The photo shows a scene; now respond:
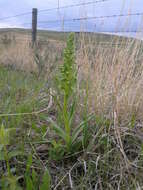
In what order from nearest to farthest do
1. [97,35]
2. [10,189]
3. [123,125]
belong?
[10,189] < [123,125] < [97,35]

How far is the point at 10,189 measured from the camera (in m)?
0.85

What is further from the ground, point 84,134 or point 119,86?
point 119,86

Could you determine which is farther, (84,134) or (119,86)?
(119,86)

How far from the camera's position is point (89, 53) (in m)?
1.85

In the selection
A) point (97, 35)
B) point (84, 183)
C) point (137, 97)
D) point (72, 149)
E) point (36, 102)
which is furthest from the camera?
point (97, 35)

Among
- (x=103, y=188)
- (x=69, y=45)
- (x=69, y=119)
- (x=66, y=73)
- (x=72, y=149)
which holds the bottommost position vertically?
(x=103, y=188)

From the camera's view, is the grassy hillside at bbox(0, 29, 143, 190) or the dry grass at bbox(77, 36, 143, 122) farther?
the dry grass at bbox(77, 36, 143, 122)

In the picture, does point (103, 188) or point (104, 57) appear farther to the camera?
point (104, 57)

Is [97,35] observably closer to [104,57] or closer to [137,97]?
[104,57]

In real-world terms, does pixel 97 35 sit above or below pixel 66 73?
above

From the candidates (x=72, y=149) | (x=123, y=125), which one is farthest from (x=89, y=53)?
→ (x=72, y=149)

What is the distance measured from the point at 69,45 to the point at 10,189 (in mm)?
709

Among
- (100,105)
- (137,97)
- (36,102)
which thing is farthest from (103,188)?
(36,102)

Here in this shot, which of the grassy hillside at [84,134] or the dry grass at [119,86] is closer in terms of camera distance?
the grassy hillside at [84,134]
